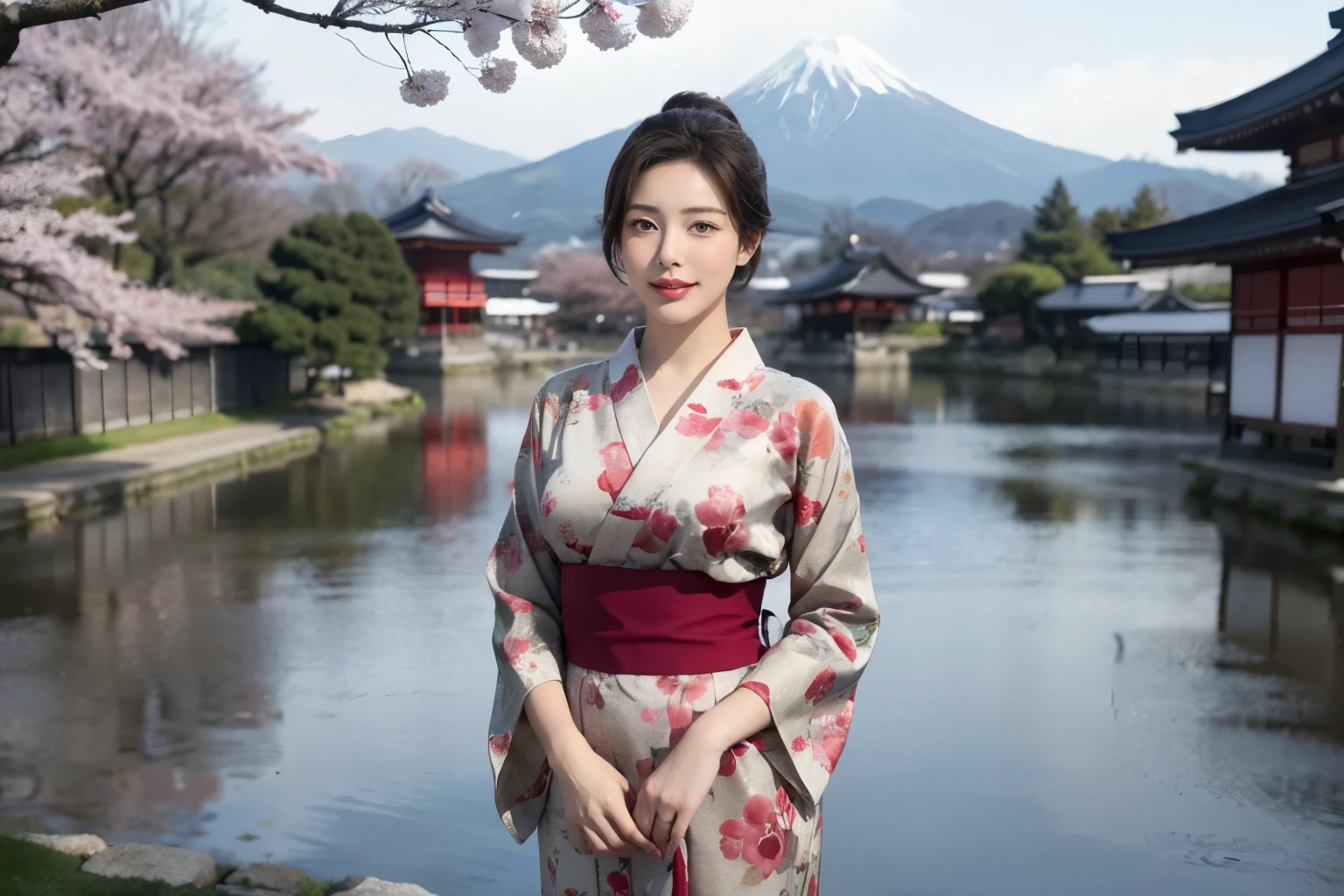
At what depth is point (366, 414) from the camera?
21.8 m

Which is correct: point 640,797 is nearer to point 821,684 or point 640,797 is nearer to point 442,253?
point 821,684

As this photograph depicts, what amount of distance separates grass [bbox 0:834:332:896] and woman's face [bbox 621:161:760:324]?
7.49 feet

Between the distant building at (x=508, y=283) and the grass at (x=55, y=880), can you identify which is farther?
the distant building at (x=508, y=283)

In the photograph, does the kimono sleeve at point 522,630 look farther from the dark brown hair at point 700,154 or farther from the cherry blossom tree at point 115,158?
the cherry blossom tree at point 115,158

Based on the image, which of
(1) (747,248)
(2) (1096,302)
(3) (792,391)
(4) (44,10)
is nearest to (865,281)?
(2) (1096,302)

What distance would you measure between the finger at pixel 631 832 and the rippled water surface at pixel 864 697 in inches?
85.3

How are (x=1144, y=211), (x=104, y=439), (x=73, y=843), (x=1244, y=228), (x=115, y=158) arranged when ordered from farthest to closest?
(x=1144, y=211) → (x=115, y=158) → (x=104, y=439) → (x=1244, y=228) → (x=73, y=843)

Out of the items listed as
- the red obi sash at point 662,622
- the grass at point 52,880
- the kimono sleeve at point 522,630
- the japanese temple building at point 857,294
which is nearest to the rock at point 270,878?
the grass at point 52,880

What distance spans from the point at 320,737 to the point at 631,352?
366cm

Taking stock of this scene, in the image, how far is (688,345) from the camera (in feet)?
6.38

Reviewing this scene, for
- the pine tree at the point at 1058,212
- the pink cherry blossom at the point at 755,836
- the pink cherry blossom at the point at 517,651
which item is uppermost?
the pine tree at the point at 1058,212

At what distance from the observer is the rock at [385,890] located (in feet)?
10.9

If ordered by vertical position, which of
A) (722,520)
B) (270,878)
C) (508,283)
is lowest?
(270,878)

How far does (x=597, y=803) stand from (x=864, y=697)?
13.7 feet
